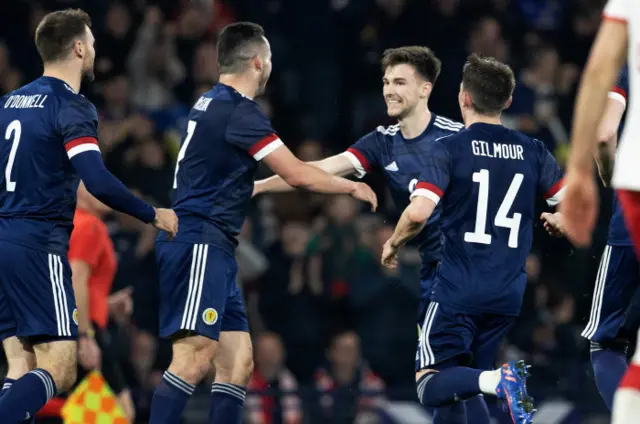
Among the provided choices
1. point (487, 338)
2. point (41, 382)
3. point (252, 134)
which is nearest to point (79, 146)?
point (252, 134)

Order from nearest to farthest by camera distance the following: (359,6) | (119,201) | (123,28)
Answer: (119,201)
(123,28)
(359,6)

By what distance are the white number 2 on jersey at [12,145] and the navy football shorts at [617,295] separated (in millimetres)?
3055

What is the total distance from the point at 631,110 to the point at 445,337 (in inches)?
96.9

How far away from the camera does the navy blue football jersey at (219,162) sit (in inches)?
250

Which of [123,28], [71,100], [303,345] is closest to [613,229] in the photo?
[71,100]

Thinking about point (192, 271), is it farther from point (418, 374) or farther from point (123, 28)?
point (123, 28)

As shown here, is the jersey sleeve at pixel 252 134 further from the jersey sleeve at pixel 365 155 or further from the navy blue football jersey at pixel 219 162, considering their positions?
the jersey sleeve at pixel 365 155

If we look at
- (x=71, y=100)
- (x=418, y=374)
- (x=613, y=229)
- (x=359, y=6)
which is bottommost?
(x=418, y=374)

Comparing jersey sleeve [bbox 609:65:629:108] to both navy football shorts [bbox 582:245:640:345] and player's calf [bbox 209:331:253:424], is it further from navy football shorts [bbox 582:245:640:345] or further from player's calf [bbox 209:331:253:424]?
player's calf [bbox 209:331:253:424]

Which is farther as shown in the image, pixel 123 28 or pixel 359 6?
pixel 359 6

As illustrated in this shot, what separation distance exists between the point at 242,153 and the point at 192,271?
685 mm

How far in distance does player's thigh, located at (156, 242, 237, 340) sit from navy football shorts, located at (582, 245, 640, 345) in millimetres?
1952

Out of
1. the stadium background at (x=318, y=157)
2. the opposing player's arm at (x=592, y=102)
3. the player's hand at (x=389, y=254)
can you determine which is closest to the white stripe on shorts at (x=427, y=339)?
the player's hand at (x=389, y=254)

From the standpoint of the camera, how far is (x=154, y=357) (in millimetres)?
9781
